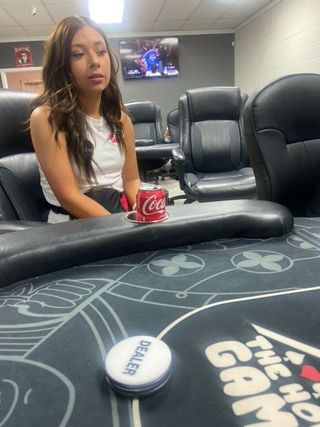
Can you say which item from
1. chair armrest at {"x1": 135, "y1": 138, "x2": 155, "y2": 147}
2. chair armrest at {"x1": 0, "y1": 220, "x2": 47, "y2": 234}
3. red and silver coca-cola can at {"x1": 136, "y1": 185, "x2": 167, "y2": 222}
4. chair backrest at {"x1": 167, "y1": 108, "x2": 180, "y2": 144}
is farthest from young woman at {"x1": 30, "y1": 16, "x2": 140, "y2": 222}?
chair backrest at {"x1": 167, "y1": 108, "x2": 180, "y2": 144}

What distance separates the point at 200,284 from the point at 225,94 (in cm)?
237

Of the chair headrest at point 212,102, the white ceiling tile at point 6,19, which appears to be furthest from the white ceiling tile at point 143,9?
the chair headrest at point 212,102

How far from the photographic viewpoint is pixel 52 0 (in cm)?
432

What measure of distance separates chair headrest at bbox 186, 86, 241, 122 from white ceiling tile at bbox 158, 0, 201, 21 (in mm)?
2704

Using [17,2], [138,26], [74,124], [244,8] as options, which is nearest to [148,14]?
[138,26]

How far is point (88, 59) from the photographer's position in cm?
123

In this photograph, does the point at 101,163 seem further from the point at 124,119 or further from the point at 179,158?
the point at 179,158

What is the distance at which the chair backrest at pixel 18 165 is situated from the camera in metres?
1.22

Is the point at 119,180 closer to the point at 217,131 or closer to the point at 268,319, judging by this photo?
the point at 268,319

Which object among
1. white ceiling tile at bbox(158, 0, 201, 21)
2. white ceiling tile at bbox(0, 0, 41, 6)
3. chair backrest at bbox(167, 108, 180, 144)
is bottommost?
chair backrest at bbox(167, 108, 180, 144)

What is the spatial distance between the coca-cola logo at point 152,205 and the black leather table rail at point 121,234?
0.12 ft

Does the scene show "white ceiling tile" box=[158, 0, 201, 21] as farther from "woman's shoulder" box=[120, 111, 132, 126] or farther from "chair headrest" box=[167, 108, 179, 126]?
"woman's shoulder" box=[120, 111, 132, 126]

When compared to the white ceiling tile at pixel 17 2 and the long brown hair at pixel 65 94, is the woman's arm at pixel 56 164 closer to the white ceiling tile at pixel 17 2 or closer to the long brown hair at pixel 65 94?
the long brown hair at pixel 65 94

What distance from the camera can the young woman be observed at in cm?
121
